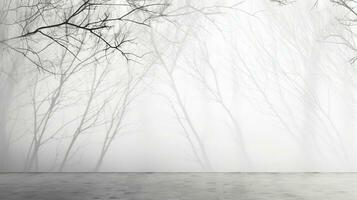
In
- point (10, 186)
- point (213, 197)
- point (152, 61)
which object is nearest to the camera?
point (213, 197)

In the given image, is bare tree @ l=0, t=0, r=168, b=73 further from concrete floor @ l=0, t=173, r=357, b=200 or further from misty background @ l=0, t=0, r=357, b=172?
concrete floor @ l=0, t=173, r=357, b=200

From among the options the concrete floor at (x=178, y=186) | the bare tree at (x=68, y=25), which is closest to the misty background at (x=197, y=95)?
the bare tree at (x=68, y=25)

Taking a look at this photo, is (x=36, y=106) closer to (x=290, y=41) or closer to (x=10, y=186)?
(x=10, y=186)

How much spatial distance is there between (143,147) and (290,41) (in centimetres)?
172

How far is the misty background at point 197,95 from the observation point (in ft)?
16.0

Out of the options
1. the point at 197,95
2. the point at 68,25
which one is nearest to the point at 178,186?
the point at 197,95

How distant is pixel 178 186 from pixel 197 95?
3.64 ft

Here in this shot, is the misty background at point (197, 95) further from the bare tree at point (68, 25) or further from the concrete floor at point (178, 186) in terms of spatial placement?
the concrete floor at point (178, 186)

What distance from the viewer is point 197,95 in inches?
192

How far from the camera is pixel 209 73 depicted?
16.0 feet

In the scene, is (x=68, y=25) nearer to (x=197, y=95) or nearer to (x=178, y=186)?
(x=197, y=95)

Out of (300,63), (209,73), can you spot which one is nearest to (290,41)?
(300,63)

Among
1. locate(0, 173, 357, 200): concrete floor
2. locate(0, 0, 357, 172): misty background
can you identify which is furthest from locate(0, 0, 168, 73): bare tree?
locate(0, 173, 357, 200): concrete floor

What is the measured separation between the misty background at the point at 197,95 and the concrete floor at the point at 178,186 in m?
0.20
